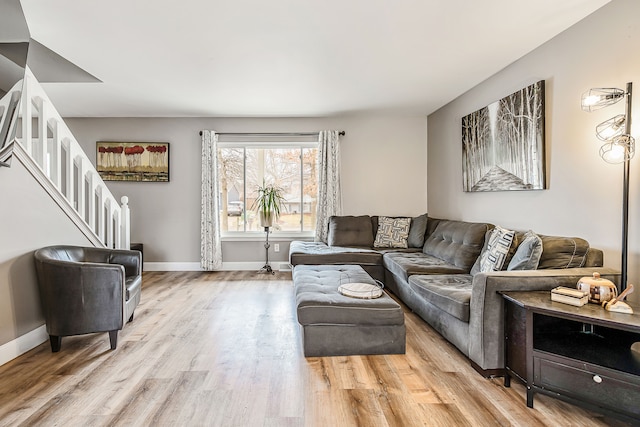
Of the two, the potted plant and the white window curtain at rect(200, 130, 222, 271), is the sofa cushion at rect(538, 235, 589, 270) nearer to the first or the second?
the potted plant

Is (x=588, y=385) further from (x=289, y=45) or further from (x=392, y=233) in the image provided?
(x=392, y=233)

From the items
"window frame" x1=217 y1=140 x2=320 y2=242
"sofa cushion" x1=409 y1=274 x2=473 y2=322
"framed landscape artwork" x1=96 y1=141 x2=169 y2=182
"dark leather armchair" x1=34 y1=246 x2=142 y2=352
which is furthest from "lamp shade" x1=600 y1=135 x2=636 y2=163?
"framed landscape artwork" x1=96 y1=141 x2=169 y2=182

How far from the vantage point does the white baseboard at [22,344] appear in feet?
8.25

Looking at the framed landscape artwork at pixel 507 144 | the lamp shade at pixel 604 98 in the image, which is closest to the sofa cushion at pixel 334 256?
the framed landscape artwork at pixel 507 144

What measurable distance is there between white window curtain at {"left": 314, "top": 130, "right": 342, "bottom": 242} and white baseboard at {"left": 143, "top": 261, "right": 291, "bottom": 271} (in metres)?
0.81

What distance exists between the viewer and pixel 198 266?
5.75 m

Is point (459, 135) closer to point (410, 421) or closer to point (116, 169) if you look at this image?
point (410, 421)

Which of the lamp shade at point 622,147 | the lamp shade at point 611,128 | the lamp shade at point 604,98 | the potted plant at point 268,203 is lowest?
the potted plant at point 268,203

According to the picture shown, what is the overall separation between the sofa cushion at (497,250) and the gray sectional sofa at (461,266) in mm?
12

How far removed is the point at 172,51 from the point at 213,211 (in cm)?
282

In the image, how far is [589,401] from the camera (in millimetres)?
1798

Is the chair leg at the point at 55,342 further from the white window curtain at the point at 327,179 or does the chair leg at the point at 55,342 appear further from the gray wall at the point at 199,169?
the white window curtain at the point at 327,179

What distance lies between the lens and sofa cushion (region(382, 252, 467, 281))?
11.6 ft

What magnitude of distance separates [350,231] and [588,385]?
3.56 m
